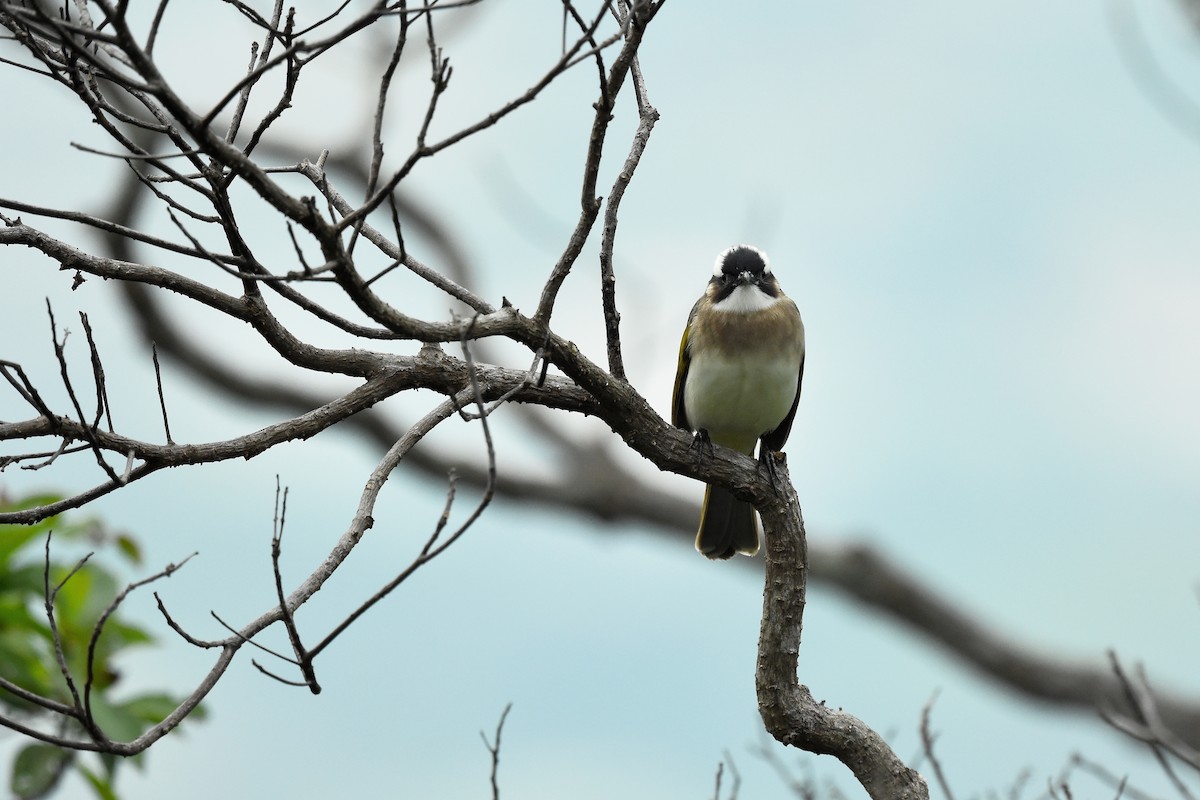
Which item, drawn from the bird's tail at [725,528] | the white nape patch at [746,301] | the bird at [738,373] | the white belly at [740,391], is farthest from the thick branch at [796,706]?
the white nape patch at [746,301]

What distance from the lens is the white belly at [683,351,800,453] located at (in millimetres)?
6203

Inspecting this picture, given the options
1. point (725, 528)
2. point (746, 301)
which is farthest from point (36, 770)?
point (746, 301)

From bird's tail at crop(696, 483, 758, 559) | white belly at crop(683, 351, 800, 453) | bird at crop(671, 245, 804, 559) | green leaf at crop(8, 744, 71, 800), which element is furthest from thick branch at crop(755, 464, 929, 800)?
green leaf at crop(8, 744, 71, 800)

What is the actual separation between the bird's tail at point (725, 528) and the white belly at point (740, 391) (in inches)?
16.0

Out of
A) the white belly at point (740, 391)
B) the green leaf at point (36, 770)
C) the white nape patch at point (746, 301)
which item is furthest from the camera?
the white nape patch at point (746, 301)

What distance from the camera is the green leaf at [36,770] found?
5875 millimetres

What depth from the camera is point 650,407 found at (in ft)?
14.6

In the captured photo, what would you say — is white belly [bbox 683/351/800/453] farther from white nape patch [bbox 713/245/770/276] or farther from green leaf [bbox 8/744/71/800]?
green leaf [bbox 8/744/71/800]

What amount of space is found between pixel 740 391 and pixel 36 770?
3.70 meters

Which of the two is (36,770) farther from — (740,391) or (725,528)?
(740,391)

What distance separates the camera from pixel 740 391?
6207 mm

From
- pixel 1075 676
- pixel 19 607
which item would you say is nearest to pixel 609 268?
pixel 19 607

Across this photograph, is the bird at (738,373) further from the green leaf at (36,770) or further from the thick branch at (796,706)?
the green leaf at (36,770)

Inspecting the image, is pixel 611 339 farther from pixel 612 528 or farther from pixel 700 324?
pixel 612 528
